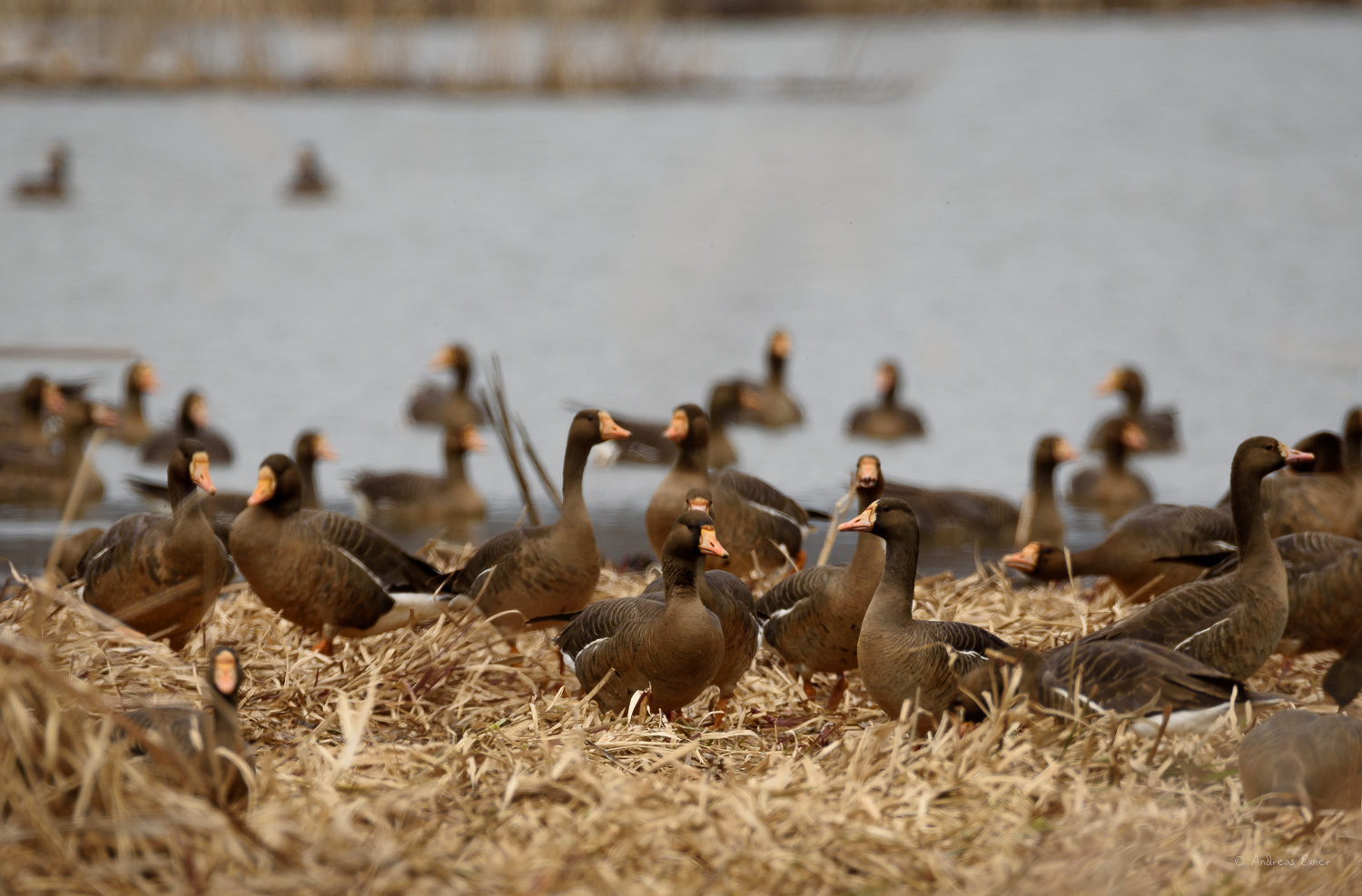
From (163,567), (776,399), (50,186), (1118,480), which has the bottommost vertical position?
(1118,480)

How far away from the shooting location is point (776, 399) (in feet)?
42.1

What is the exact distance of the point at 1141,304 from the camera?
16.1m

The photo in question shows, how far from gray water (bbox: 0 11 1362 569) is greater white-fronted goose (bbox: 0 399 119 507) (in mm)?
314

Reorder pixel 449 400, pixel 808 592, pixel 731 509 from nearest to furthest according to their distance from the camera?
1. pixel 808 592
2. pixel 731 509
3. pixel 449 400

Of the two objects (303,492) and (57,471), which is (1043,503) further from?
(57,471)

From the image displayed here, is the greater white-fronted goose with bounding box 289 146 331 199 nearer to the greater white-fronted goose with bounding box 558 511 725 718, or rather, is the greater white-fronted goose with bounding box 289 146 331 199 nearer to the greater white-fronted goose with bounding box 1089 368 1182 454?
the greater white-fronted goose with bounding box 1089 368 1182 454

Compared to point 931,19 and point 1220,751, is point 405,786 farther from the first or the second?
point 931,19

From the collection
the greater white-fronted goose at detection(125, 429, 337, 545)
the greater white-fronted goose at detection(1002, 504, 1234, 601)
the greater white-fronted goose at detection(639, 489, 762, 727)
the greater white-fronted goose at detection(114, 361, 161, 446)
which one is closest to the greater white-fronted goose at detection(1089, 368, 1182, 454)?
the greater white-fronted goose at detection(1002, 504, 1234, 601)

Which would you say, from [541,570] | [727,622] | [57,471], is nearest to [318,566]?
[541,570]

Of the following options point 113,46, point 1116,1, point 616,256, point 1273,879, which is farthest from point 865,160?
point 1273,879

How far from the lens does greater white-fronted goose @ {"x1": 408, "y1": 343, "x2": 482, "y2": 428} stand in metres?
12.9

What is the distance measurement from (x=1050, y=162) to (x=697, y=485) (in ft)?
51.9

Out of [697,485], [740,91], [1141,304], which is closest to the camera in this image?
[697,485]

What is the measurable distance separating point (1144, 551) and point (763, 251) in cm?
1305
